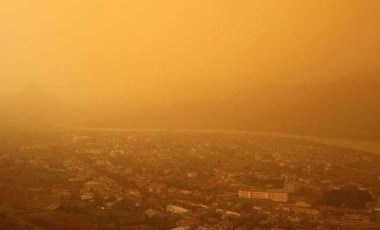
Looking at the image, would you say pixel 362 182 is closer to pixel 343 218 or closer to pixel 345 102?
pixel 343 218

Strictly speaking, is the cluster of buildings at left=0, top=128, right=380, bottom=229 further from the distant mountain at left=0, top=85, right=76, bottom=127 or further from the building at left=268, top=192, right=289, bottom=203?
the distant mountain at left=0, top=85, right=76, bottom=127

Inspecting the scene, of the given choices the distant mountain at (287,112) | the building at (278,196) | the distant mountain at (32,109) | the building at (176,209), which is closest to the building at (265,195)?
the building at (278,196)

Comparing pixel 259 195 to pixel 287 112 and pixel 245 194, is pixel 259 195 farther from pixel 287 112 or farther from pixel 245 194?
pixel 287 112

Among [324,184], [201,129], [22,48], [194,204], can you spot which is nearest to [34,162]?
[194,204]

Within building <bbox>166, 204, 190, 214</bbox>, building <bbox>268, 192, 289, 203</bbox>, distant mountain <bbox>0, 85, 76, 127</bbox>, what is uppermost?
distant mountain <bbox>0, 85, 76, 127</bbox>

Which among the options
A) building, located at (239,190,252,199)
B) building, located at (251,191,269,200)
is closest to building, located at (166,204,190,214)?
building, located at (239,190,252,199)

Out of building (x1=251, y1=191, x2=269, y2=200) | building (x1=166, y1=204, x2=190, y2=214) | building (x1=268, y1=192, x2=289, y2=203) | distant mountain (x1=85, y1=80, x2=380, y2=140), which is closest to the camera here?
building (x1=166, y1=204, x2=190, y2=214)

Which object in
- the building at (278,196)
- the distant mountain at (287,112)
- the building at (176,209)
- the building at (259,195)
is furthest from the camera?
the distant mountain at (287,112)

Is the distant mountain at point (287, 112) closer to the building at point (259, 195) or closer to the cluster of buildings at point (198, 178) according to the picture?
the cluster of buildings at point (198, 178)
